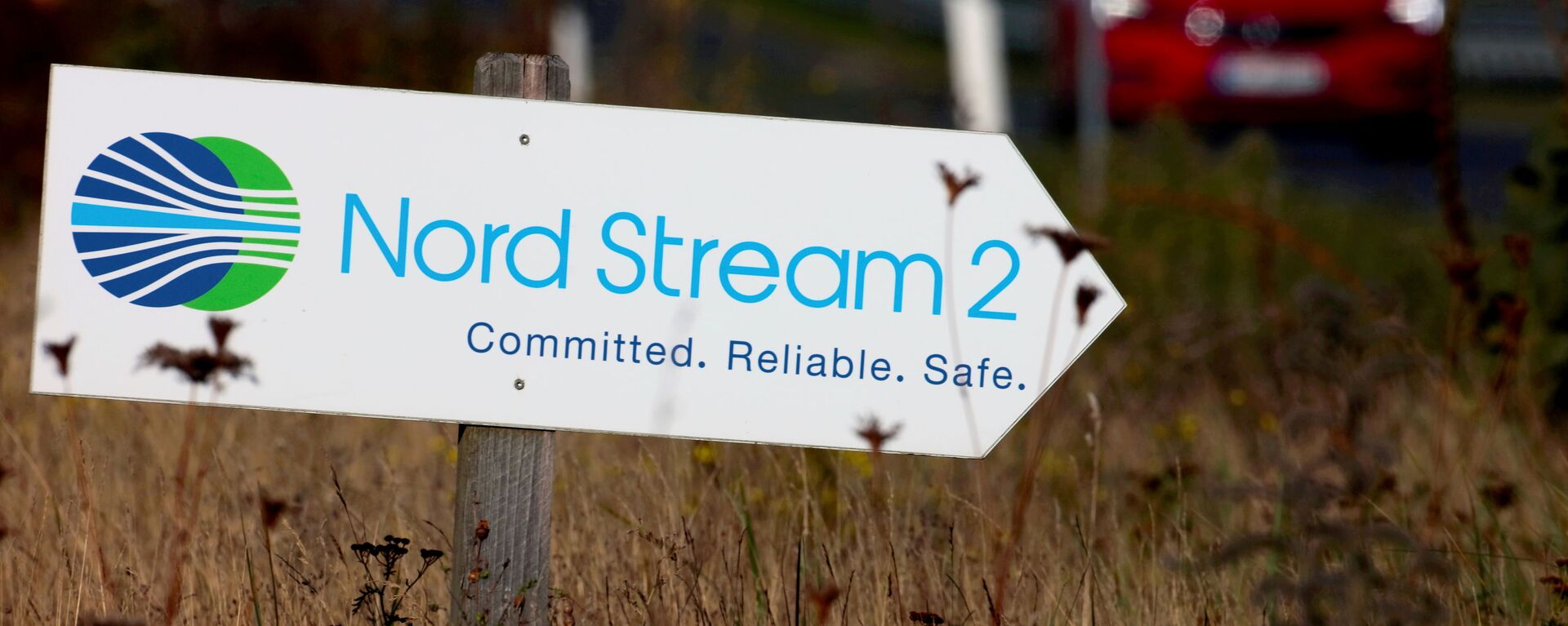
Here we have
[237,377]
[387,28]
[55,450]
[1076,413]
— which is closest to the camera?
[237,377]

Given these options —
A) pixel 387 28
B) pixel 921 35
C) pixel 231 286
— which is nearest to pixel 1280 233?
pixel 231 286

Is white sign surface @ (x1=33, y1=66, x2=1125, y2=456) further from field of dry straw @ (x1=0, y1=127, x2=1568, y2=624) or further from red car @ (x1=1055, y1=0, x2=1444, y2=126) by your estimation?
red car @ (x1=1055, y1=0, x2=1444, y2=126)

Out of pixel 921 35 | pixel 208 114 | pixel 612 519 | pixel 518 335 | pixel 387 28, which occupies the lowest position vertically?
pixel 612 519

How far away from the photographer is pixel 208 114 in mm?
2242

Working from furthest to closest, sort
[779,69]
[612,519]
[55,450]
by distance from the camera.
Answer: [779,69] → [55,450] → [612,519]

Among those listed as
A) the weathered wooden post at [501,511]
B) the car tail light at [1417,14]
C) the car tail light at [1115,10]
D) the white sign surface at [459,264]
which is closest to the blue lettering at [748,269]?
the white sign surface at [459,264]

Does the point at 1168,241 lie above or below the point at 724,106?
below

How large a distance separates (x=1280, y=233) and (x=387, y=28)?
4.89 meters

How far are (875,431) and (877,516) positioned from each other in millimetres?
1119

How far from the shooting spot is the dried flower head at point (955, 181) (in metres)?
2.03

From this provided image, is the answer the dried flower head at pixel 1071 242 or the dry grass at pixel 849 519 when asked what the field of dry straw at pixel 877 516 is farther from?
the dried flower head at pixel 1071 242

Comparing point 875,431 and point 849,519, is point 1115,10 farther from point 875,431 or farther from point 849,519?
point 875,431

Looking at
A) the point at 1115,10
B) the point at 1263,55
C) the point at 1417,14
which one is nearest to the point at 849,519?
the point at 1115,10

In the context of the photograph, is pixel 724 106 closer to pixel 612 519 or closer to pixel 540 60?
pixel 612 519
